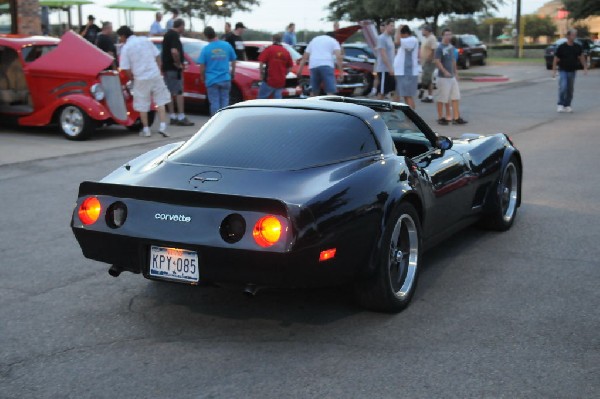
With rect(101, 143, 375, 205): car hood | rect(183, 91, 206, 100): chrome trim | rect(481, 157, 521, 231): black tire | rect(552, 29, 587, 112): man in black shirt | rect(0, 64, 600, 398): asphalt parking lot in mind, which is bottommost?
rect(0, 64, 600, 398): asphalt parking lot

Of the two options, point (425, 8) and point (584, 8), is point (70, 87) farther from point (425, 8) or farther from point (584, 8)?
point (584, 8)

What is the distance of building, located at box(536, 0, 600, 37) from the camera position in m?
61.8

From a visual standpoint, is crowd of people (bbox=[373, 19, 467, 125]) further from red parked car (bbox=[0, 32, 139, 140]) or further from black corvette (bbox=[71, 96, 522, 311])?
black corvette (bbox=[71, 96, 522, 311])

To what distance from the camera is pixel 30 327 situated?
474 centimetres

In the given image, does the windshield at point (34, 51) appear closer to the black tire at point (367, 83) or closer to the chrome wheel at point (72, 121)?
the chrome wheel at point (72, 121)

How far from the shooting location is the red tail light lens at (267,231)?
4.27 metres

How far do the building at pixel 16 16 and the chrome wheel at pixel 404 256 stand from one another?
17344 millimetres

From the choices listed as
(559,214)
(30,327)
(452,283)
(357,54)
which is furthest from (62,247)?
(357,54)

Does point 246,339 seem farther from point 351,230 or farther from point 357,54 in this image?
point 357,54

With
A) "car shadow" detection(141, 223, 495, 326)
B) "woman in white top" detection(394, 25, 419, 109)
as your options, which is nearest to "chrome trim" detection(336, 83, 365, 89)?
"woman in white top" detection(394, 25, 419, 109)

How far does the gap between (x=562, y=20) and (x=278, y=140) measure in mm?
107661

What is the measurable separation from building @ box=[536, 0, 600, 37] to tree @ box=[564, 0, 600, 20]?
129 centimetres

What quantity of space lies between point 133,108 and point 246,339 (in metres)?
9.76

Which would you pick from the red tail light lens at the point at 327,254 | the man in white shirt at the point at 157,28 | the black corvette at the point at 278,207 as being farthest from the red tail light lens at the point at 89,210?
the man in white shirt at the point at 157,28
